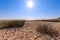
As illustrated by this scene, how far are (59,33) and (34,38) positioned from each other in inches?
60.6

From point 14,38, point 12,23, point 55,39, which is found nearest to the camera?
point 14,38

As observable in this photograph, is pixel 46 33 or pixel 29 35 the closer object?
pixel 29 35

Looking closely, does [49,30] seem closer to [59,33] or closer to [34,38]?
[59,33]

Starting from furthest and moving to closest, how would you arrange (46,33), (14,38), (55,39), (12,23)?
1. (12,23)
2. (46,33)
3. (55,39)
4. (14,38)

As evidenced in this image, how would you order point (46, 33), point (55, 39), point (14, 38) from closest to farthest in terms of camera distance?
point (14, 38)
point (55, 39)
point (46, 33)

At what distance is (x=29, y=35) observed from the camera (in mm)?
4746

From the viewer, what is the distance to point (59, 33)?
5289mm

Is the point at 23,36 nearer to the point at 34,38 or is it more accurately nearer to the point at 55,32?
the point at 34,38

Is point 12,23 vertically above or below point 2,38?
above

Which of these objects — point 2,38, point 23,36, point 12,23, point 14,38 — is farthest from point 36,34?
point 12,23

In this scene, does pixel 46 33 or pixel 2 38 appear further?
pixel 46 33

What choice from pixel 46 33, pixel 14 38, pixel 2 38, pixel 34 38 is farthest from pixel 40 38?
pixel 2 38

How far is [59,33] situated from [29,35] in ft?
5.37

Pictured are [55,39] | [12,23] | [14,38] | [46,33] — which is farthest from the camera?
[12,23]
